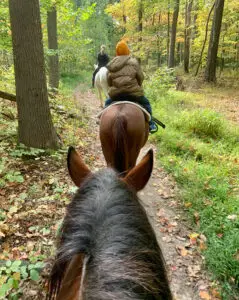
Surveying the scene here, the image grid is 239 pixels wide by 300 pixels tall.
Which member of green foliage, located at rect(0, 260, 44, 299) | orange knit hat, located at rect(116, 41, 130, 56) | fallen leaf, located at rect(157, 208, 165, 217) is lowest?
fallen leaf, located at rect(157, 208, 165, 217)

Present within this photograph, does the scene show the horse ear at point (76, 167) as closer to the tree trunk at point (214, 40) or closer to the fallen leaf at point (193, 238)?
the fallen leaf at point (193, 238)

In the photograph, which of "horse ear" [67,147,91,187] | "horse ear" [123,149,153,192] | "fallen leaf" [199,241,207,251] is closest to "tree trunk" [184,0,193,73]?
"fallen leaf" [199,241,207,251]

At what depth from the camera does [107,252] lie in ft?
3.19

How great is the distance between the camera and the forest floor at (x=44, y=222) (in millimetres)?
2657

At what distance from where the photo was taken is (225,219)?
3.83 m

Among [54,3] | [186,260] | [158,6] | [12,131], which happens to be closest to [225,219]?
[186,260]

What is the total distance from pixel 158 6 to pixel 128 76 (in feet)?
50.5

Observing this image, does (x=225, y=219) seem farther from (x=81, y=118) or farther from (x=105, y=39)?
(x=105, y=39)

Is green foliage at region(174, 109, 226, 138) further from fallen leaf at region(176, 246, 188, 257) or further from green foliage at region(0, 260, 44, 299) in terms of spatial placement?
green foliage at region(0, 260, 44, 299)

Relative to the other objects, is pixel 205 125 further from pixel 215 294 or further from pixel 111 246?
pixel 111 246

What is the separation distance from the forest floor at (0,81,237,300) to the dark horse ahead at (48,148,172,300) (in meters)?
1.22

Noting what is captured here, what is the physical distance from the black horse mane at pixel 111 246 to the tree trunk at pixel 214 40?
1529cm

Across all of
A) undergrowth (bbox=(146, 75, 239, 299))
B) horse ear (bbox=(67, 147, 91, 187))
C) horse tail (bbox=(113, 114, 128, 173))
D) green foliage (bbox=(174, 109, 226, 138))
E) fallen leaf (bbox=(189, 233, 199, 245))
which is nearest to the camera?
horse ear (bbox=(67, 147, 91, 187))

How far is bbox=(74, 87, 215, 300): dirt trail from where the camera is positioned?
3.12 m
